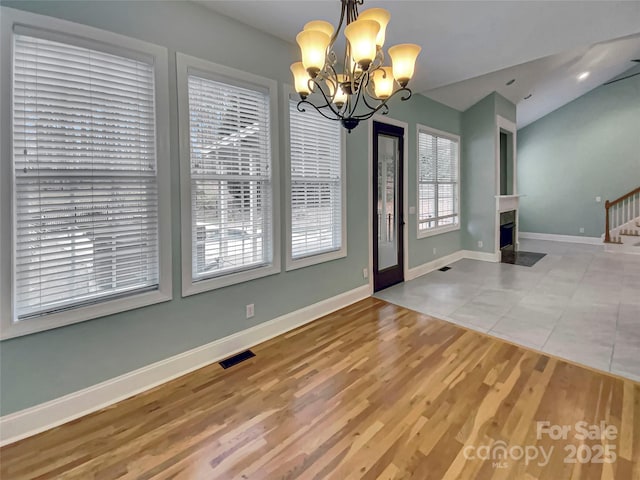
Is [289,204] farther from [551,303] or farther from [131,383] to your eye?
[551,303]

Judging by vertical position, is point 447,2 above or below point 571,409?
above

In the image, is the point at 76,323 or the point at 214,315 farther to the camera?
the point at 214,315

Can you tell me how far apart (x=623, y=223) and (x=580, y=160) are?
1801 millimetres

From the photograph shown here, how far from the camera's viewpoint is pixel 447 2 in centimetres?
240

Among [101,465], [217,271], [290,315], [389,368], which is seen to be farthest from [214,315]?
[389,368]

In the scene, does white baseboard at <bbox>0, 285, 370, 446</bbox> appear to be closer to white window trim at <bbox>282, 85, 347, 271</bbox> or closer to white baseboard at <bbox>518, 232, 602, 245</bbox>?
white window trim at <bbox>282, 85, 347, 271</bbox>

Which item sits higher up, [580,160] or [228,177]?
A: [580,160]

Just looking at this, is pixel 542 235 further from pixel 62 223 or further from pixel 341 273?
pixel 62 223

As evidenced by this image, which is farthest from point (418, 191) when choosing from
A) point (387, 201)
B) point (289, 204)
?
point (289, 204)

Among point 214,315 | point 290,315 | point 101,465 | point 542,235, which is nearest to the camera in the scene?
point 101,465

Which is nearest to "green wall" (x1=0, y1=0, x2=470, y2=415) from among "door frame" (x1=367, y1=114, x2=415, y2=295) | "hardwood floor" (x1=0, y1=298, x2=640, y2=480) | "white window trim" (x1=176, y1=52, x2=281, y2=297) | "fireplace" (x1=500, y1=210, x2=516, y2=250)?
"white window trim" (x1=176, y1=52, x2=281, y2=297)

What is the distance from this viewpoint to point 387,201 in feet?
14.1

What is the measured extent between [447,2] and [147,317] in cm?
339

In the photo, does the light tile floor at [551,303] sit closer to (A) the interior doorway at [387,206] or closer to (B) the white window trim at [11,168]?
(A) the interior doorway at [387,206]
